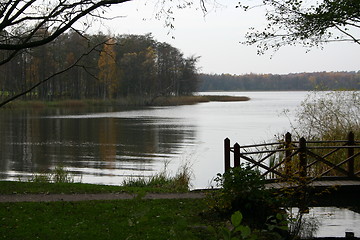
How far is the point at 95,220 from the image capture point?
895 centimetres

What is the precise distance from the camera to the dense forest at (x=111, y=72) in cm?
7612

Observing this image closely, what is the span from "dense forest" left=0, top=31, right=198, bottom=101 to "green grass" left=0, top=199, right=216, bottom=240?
62.3 m

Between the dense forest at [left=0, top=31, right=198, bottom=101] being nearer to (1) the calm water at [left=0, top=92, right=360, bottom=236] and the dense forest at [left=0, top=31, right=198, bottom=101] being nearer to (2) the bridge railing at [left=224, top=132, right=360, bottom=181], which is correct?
(1) the calm water at [left=0, top=92, right=360, bottom=236]

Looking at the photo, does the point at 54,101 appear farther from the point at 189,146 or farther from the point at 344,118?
the point at 344,118

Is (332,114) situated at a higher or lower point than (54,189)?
higher

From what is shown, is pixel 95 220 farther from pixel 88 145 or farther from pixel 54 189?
pixel 88 145

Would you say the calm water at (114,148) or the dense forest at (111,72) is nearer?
the calm water at (114,148)

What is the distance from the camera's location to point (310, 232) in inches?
428

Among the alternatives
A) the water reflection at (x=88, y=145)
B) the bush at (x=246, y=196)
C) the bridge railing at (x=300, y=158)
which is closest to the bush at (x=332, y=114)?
the bridge railing at (x=300, y=158)

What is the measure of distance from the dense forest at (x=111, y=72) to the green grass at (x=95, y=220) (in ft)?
204

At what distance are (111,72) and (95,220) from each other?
80085 millimetres

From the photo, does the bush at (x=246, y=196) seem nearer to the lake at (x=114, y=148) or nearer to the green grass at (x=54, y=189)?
the green grass at (x=54, y=189)

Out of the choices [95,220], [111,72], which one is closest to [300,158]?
[95,220]

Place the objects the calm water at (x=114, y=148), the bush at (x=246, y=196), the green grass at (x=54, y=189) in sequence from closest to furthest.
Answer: the bush at (x=246, y=196)
the green grass at (x=54, y=189)
the calm water at (x=114, y=148)
